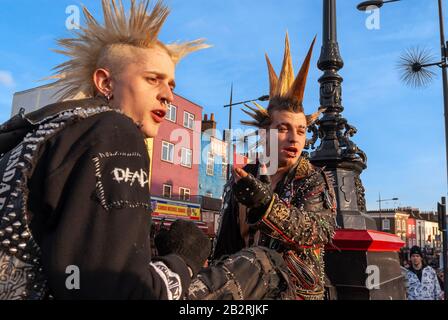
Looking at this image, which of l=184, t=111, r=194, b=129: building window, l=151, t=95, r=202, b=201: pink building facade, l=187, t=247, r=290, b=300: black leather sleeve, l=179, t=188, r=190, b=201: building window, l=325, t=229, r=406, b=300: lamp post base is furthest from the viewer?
l=184, t=111, r=194, b=129: building window

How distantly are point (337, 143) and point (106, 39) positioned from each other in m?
3.26

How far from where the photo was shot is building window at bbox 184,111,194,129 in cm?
2875

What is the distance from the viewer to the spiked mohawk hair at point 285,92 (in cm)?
289

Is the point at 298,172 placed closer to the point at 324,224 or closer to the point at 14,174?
the point at 324,224

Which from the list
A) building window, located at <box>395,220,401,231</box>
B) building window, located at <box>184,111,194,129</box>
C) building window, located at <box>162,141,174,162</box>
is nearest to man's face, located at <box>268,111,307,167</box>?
building window, located at <box>162,141,174,162</box>

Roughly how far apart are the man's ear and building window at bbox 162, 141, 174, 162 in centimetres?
2416

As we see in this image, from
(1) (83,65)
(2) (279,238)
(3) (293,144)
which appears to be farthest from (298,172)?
(1) (83,65)

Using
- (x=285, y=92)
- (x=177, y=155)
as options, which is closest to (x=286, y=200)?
(x=285, y=92)

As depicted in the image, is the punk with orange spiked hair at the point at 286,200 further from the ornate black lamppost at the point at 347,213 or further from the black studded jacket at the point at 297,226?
the ornate black lamppost at the point at 347,213

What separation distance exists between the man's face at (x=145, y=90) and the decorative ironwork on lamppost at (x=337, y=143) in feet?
9.47

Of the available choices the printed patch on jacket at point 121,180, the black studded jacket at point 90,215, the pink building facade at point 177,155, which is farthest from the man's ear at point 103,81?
the pink building facade at point 177,155

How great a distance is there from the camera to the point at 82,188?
119cm

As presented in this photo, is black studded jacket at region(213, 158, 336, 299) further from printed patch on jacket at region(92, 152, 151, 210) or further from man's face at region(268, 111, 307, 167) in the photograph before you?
printed patch on jacket at region(92, 152, 151, 210)

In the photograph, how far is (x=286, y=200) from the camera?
262cm
